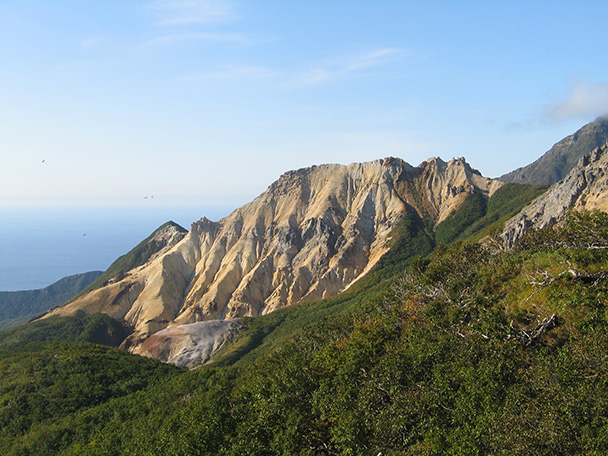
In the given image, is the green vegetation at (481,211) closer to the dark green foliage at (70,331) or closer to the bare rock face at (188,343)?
the bare rock face at (188,343)

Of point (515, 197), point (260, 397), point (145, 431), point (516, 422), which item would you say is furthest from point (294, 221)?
point (516, 422)

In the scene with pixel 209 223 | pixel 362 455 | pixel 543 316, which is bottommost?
pixel 362 455

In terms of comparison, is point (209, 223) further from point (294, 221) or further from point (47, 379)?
point (47, 379)

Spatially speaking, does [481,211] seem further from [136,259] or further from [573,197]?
[136,259]

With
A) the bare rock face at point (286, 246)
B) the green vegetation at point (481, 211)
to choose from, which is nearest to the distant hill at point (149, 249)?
Answer: the bare rock face at point (286, 246)

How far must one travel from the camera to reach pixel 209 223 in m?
154

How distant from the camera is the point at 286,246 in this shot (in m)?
138

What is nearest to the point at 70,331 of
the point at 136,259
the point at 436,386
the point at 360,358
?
the point at 136,259

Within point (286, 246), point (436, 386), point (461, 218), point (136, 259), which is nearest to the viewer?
point (436, 386)

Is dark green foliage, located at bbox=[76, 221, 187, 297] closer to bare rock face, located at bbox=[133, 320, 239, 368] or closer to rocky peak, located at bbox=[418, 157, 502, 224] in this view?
bare rock face, located at bbox=[133, 320, 239, 368]

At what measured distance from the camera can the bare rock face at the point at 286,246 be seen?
126 metres

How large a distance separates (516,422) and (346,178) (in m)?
141

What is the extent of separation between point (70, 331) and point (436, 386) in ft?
351

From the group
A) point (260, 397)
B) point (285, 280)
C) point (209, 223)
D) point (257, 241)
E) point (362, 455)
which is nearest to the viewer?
point (362, 455)
